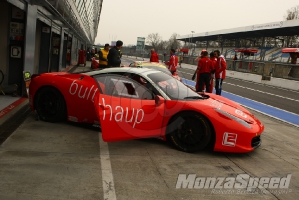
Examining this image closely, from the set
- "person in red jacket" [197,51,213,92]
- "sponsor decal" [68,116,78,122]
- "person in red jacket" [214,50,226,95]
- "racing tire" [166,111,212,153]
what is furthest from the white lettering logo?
"person in red jacket" [214,50,226,95]

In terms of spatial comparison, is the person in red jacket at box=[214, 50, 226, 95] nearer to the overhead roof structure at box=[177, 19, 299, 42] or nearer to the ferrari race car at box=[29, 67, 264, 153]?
the ferrari race car at box=[29, 67, 264, 153]

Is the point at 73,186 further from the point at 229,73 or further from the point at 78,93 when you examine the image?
the point at 229,73

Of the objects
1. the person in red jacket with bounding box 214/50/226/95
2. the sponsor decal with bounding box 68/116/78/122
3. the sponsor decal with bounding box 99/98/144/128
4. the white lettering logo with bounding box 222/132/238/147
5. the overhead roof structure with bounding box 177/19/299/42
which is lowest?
the sponsor decal with bounding box 68/116/78/122

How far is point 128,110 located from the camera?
14.3 ft

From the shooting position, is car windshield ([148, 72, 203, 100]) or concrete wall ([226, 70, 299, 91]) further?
concrete wall ([226, 70, 299, 91])

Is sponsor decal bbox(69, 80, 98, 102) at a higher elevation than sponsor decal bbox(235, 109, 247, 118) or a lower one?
higher

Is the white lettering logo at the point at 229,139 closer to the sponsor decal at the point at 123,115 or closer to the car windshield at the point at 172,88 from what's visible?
the car windshield at the point at 172,88

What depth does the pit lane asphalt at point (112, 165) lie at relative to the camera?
10.3 ft

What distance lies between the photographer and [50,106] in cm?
555

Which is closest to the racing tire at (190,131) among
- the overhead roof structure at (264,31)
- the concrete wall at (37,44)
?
Answer: the concrete wall at (37,44)

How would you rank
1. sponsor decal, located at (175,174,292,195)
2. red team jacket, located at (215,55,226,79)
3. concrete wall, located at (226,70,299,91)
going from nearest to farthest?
sponsor decal, located at (175,174,292,195) < red team jacket, located at (215,55,226,79) < concrete wall, located at (226,70,299,91)

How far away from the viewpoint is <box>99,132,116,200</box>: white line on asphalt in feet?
10.1

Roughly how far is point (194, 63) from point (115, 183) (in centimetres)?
3741

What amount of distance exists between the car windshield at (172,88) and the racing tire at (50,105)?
182 cm
